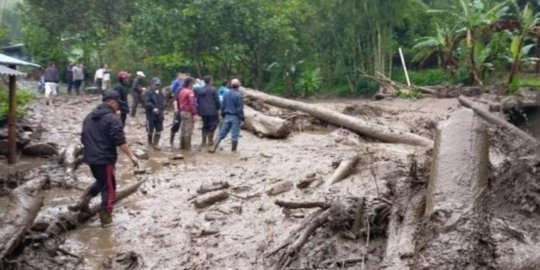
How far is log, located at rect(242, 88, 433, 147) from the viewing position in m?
12.8

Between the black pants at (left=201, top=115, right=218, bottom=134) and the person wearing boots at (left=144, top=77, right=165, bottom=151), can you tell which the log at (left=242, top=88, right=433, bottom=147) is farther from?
the person wearing boots at (left=144, top=77, right=165, bottom=151)

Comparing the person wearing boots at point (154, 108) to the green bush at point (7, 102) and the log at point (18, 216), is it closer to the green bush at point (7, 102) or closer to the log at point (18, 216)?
the green bush at point (7, 102)

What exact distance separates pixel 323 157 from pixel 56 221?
5835mm

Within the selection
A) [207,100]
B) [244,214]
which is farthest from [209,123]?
[244,214]

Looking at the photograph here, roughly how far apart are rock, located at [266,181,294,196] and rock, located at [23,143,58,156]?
5610 mm

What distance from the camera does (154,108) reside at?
42.9 feet

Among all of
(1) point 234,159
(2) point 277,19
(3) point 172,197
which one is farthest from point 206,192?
(2) point 277,19

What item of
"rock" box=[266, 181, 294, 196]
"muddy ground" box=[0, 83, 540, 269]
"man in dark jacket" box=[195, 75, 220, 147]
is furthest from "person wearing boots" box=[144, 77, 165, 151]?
"rock" box=[266, 181, 294, 196]

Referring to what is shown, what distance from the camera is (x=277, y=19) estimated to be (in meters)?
24.2

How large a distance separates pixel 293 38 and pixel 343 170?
17007mm

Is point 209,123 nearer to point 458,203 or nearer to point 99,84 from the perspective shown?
point 458,203

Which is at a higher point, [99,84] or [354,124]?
[354,124]

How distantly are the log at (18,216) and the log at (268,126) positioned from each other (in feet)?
28.0

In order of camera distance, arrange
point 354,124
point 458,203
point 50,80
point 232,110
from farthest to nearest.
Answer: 1. point 50,80
2. point 354,124
3. point 232,110
4. point 458,203
